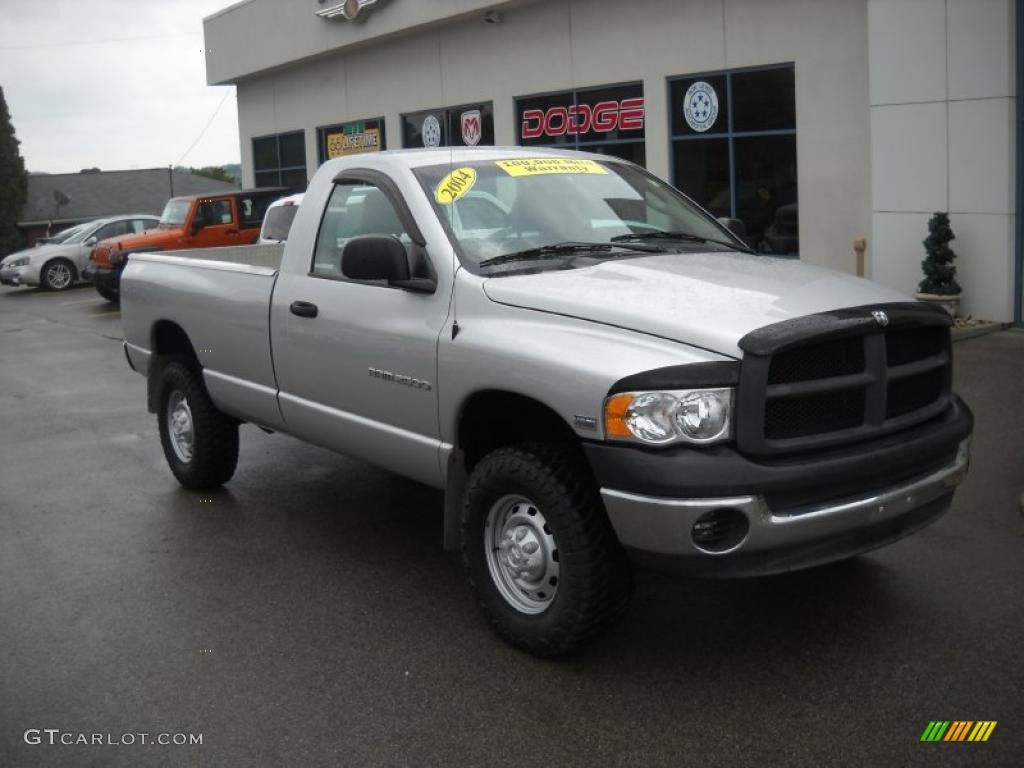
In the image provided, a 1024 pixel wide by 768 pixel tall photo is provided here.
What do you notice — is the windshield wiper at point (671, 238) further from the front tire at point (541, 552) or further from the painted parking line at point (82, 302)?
the painted parking line at point (82, 302)

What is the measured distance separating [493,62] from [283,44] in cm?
820

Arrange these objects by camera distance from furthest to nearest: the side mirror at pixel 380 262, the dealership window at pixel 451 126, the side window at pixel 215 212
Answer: the side window at pixel 215 212, the dealership window at pixel 451 126, the side mirror at pixel 380 262

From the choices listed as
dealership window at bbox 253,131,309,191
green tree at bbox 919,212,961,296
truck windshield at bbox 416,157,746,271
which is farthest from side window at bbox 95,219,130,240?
truck windshield at bbox 416,157,746,271

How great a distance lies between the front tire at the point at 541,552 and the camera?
173 inches

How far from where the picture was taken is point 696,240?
5770 mm

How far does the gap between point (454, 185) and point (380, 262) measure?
25.4 inches

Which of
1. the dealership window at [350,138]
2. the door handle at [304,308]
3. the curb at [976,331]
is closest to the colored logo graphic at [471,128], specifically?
the dealership window at [350,138]

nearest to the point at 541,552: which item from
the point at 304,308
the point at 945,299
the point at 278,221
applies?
the point at 304,308

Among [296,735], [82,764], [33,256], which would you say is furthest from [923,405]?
[33,256]

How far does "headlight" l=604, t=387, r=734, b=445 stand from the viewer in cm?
407

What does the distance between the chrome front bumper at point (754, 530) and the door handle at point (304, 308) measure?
225 centimetres

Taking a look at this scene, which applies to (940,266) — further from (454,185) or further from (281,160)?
(281,160)

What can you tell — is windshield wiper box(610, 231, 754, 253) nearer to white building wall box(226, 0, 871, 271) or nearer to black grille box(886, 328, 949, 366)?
black grille box(886, 328, 949, 366)

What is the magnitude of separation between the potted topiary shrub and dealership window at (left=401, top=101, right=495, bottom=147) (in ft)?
31.7
